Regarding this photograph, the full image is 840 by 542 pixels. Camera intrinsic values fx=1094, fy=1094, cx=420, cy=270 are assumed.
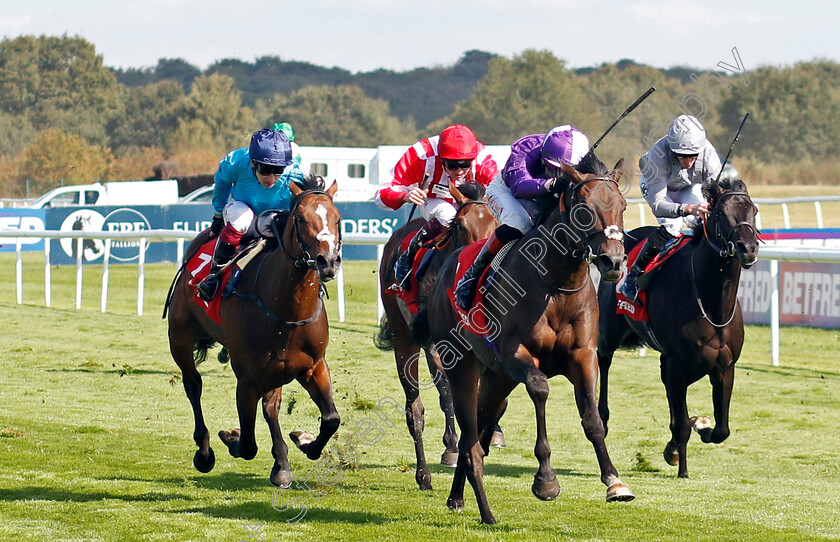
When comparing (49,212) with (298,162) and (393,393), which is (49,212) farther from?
(298,162)

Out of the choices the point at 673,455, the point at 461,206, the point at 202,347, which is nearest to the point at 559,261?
the point at 461,206

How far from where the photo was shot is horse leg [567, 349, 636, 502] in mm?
4590

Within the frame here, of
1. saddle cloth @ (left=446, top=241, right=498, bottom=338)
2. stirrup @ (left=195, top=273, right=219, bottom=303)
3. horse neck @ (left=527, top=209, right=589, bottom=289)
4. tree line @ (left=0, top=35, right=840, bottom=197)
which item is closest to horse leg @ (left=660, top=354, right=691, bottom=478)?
saddle cloth @ (left=446, top=241, right=498, bottom=338)

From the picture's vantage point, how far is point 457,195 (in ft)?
21.1

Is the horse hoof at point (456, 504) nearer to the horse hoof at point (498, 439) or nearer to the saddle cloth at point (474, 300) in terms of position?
the saddle cloth at point (474, 300)

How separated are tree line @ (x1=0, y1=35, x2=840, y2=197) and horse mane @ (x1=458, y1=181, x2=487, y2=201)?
30.9 meters

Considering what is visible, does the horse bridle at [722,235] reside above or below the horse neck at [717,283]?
above

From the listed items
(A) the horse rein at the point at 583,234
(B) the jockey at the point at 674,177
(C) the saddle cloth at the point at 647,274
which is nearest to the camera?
(A) the horse rein at the point at 583,234

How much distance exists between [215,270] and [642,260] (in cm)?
285

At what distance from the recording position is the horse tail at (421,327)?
20.0 feet

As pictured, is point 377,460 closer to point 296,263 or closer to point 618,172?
point 296,263

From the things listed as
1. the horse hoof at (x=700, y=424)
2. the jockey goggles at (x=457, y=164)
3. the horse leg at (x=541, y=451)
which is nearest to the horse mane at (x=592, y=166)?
the horse leg at (x=541, y=451)

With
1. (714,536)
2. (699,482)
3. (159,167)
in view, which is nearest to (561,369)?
(714,536)

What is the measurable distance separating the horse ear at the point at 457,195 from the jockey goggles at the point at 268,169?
0.99 meters
